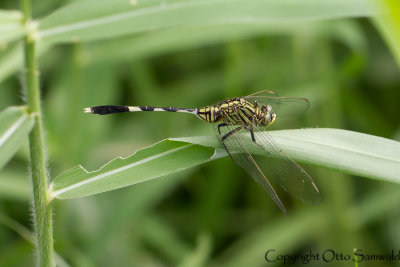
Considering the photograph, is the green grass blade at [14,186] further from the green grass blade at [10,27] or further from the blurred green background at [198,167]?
the green grass blade at [10,27]

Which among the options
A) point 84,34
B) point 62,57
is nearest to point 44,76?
point 62,57

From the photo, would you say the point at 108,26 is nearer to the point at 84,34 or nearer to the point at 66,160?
the point at 84,34

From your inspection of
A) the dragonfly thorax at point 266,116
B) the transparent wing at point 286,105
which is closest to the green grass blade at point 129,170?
the dragonfly thorax at point 266,116

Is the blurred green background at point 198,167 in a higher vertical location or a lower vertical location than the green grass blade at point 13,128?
higher

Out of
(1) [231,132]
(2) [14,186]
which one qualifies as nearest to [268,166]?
(1) [231,132]

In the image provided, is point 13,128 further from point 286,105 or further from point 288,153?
point 286,105

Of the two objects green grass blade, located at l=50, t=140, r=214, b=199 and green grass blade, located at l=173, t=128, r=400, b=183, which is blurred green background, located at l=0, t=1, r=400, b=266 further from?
green grass blade, located at l=173, t=128, r=400, b=183
